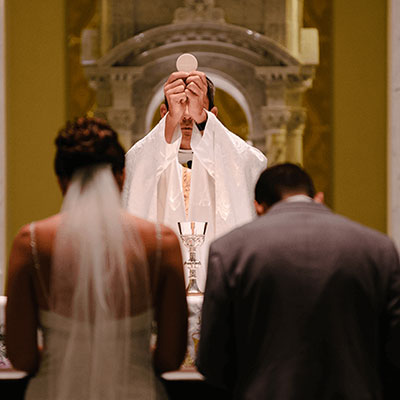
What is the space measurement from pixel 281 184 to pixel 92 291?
597 mm

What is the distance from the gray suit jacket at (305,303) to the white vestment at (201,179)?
196 centimetres

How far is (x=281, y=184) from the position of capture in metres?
2.01

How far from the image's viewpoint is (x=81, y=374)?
1903 mm

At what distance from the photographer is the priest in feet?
12.7

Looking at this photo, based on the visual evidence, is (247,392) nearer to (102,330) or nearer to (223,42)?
(102,330)

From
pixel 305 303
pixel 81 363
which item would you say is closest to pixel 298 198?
pixel 305 303

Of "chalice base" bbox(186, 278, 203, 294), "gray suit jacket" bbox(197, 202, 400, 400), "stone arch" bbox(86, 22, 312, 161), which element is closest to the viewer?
"gray suit jacket" bbox(197, 202, 400, 400)

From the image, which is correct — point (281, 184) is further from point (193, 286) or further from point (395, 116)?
point (395, 116)

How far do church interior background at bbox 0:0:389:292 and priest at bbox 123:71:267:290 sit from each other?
11.1ft

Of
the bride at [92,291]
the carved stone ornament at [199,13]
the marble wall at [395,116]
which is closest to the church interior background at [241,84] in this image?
the carved stone ornament at [199,13]

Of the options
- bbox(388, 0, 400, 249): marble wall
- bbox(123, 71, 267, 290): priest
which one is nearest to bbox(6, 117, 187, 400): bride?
bbox(123, 71, 267, 290): priest

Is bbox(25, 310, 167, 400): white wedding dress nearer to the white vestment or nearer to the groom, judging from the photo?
the groom

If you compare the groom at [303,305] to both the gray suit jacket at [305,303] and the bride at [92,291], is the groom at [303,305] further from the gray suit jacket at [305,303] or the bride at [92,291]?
the bride at [92,291]

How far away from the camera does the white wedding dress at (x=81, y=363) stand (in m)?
1.90
